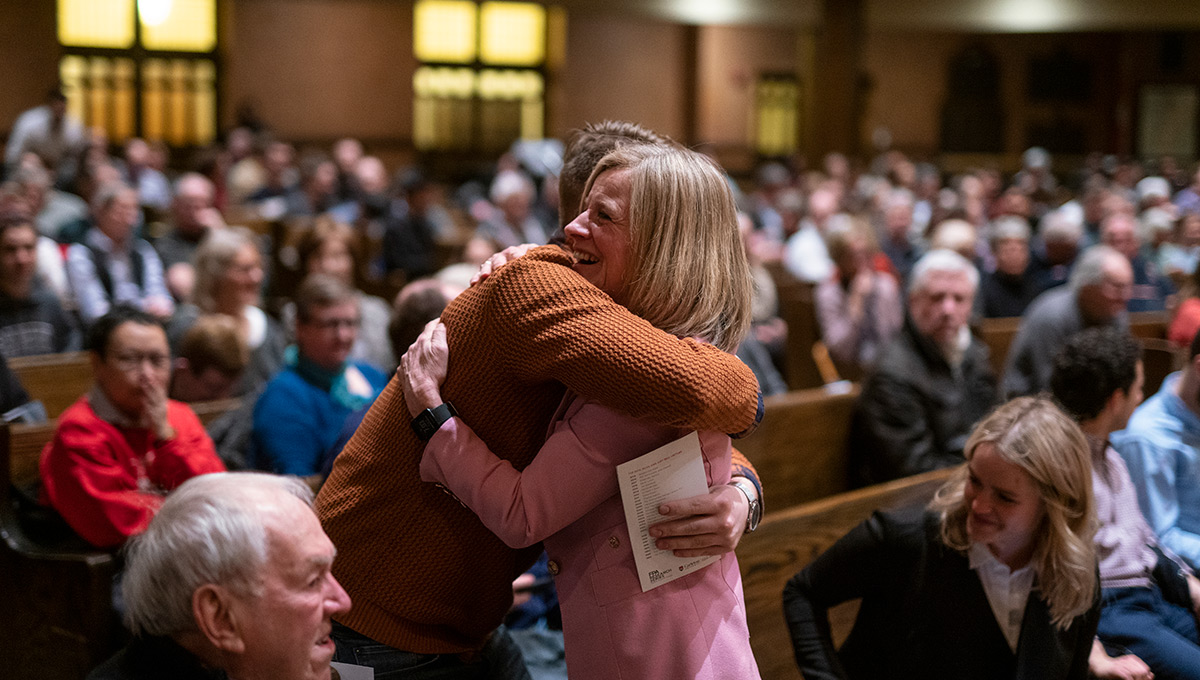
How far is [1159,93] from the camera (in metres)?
21.5

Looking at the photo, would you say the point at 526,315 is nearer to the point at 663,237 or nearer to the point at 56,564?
the point at 663,237

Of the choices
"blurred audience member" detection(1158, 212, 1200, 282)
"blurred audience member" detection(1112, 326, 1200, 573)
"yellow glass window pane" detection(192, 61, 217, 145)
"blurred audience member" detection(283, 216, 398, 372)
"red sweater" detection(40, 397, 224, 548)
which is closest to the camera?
"red sweater" detection(40, 397, 224, 548)

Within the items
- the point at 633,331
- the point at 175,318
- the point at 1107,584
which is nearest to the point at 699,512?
the point at 633,331

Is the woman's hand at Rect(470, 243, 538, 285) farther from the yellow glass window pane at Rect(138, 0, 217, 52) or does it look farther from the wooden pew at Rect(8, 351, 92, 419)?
the yellow glass window pane at Rect(138, 0, 217, 52)

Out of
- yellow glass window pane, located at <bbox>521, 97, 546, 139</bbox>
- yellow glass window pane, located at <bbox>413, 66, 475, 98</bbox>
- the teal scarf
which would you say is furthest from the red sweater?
yellow glass window pane, located at <bbox>521, 97, 546, 139</bbox>

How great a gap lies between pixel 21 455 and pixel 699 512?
2.20 metres

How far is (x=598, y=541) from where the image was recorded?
166 centimetres

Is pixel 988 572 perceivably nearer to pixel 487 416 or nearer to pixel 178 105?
pixel 487 416

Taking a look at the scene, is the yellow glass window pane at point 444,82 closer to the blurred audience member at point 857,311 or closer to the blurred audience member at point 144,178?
the blurred audience member at point 144,178

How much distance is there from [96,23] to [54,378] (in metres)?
11.8

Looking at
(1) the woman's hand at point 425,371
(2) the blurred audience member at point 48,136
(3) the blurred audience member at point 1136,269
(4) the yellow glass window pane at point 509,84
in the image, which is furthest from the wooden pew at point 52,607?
(4) the yellow glass window pane at point 509,84

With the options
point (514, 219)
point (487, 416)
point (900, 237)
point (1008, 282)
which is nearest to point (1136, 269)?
Result: point (1008, 282)

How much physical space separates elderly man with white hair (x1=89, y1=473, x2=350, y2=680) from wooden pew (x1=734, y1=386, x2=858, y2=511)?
2252 millimetres

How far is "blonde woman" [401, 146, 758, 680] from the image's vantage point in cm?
159
